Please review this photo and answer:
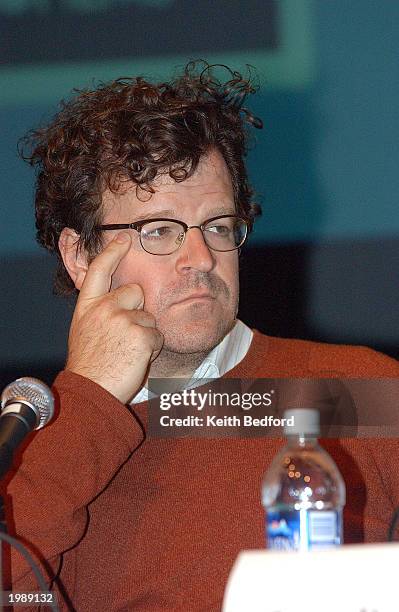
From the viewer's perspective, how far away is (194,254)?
1.53 meters

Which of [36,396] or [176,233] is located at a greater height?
[176,233]

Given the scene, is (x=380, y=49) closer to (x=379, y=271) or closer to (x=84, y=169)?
(x=379, y=271)

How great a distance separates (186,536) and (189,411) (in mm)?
205

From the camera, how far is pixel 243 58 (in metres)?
2.54

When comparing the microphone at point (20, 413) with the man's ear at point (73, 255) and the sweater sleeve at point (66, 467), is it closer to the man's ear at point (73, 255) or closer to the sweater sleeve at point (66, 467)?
the sweater sleeve at point (66, 467)

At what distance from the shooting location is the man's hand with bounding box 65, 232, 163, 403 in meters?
1.37

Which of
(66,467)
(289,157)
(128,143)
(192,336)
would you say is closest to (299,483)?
(66,467)

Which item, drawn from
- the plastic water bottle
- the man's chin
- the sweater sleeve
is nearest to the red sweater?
the sweater sleeve

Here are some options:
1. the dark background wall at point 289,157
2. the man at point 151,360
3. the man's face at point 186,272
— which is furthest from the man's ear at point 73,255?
the dark background wall at point 289,157

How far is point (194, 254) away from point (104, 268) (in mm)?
151

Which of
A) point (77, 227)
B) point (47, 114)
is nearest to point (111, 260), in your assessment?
point (77, 227)

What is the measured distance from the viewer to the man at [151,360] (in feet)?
4.26

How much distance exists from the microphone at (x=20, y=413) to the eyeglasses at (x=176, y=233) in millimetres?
599

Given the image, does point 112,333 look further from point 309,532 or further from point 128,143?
point 309,532
